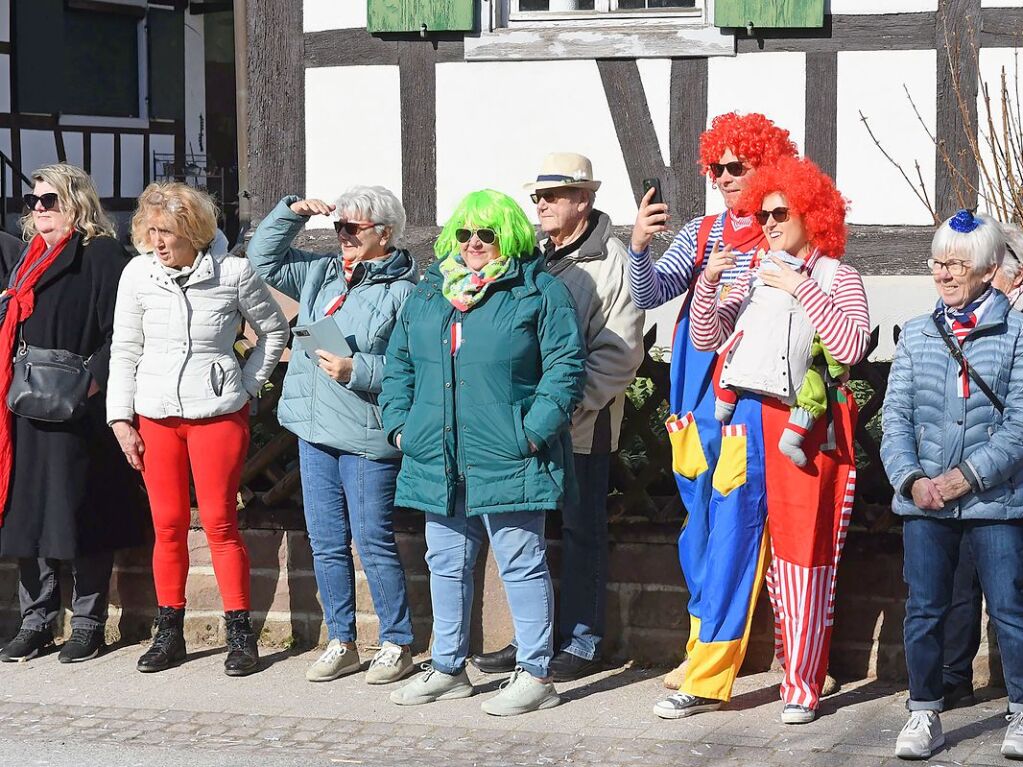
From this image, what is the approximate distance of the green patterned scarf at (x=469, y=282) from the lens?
577 centimetres

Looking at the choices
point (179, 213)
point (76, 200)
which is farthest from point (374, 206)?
point (76, 200)

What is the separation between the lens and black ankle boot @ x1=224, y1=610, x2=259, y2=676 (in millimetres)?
6590

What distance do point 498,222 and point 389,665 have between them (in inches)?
69.3

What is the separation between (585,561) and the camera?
20.8 feet

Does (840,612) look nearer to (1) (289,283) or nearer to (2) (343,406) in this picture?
(2) (343,406)

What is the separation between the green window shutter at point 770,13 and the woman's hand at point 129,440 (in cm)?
433

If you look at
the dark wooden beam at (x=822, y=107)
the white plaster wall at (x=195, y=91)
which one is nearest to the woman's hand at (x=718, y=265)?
the dark wooden beam at (x=822, y=107)

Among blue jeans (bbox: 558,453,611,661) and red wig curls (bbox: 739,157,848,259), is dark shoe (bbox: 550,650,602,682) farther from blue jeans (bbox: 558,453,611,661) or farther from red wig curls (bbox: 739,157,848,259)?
red wig curls (bbox: 739,157,848,259)

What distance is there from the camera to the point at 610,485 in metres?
6.77


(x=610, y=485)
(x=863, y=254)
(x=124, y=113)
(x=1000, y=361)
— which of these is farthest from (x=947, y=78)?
(x=124, y=113)

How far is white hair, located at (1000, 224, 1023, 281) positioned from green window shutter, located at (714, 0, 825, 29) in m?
3.41

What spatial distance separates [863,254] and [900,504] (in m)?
4.22

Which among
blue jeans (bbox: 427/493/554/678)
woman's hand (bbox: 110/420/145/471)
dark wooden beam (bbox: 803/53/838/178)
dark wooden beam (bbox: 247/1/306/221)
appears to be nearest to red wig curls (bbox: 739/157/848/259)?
blue jeans (bbox: 427/493/554/678)

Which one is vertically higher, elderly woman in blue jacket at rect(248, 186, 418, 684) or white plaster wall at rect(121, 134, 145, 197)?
white plaster wall at rect(121, 134, 145, 197)
